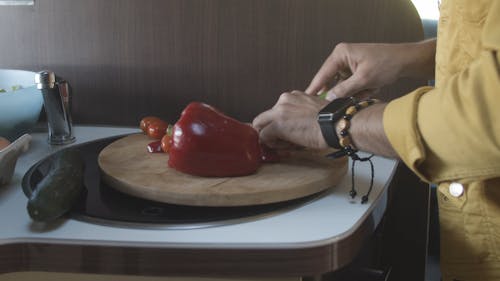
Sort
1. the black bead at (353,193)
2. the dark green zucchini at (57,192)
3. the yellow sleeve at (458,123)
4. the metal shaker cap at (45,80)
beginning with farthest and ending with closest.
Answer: the metal shaker cap at (45,80) → the black bead at (353,193) → the dark green zucchini at (57,192) → the yellow sleeve at (458,123)

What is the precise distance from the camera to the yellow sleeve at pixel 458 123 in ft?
1.79

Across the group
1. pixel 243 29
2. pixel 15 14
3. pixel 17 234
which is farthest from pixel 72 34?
pixel 17 234

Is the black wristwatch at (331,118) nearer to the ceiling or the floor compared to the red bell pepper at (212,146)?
nearer to the ceiling

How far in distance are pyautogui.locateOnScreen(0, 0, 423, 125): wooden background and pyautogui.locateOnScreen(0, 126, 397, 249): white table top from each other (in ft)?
1.46

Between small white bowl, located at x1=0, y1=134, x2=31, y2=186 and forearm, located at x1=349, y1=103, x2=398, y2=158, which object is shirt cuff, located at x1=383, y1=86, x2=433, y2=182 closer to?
forearm, located at x1=349, y1=103, x2=398, y2=158

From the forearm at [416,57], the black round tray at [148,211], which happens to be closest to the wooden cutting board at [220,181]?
the black round tray at [148,211]

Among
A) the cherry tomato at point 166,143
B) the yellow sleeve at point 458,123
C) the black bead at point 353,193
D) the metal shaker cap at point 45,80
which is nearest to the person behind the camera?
the yellow sleeve at point 458,123

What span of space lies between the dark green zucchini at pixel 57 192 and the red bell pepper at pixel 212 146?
153 mm

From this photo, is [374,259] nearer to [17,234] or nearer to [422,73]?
[422,73]

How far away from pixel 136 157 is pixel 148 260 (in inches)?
11.4

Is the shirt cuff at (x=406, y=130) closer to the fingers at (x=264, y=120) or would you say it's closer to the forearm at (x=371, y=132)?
the forearm at (x=371, y=132)

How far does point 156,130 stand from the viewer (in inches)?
39.1

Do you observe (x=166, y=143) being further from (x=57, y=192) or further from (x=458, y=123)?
(x=458, y=123)

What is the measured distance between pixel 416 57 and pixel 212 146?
1.35 feet
